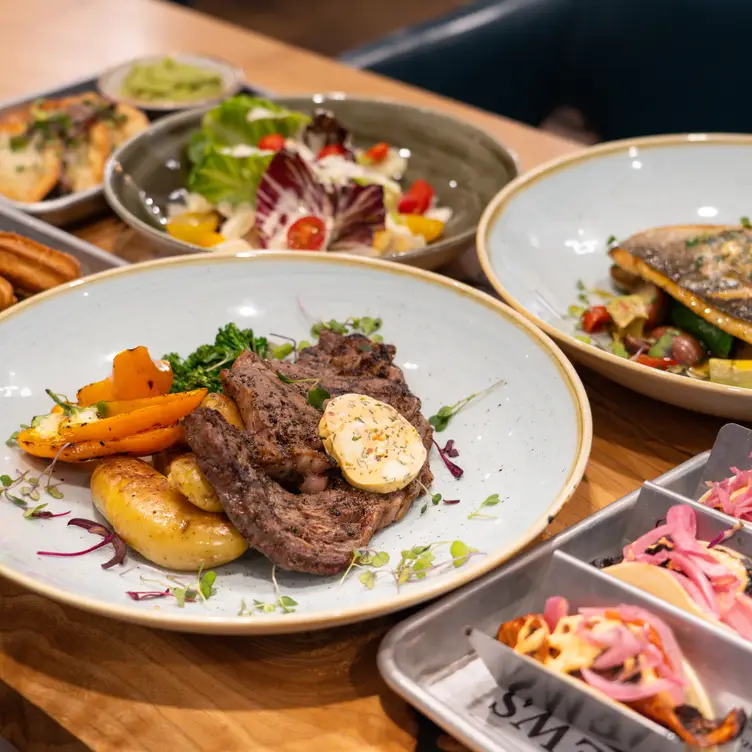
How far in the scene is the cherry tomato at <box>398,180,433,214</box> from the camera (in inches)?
113

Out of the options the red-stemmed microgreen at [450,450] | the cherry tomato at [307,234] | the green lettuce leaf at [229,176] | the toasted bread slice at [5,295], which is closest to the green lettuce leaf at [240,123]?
the green lettuce leaf at [229,176]

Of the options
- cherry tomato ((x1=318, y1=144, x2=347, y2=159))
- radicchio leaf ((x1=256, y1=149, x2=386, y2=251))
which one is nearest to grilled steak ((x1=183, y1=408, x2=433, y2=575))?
radicchio leaf ((x1=256, y1=149, x2=386, y2=251))

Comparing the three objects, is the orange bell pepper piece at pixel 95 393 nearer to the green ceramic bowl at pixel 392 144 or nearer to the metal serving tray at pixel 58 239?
the metal serving tray at pixel 58 239

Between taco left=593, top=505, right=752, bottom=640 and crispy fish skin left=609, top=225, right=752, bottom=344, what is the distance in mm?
775

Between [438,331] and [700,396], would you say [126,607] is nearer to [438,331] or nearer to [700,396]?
[438,331]

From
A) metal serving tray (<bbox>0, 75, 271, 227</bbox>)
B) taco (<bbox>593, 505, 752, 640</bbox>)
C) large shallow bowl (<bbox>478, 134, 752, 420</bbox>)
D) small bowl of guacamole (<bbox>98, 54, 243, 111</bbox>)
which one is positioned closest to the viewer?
taco (<bbox>593, 505, 752, 640</bbox>)

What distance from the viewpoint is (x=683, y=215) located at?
2.68 meters

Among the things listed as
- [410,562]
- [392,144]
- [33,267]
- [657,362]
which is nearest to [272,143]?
[392,144]

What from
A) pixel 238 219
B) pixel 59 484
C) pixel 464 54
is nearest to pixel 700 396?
pixel 59 484

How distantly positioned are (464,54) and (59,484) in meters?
3.59

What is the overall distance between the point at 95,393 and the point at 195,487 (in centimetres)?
42

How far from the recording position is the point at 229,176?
111 inches

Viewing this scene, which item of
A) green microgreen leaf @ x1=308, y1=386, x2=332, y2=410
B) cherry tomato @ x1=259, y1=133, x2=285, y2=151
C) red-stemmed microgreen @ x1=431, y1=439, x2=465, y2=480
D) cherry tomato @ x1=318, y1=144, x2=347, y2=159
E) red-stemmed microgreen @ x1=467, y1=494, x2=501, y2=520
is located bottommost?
red-stemmed microgreen @ x1=431, y1=439, x2=465, y2=480

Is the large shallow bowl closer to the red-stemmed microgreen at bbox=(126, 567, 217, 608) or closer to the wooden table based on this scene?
the wooden table
